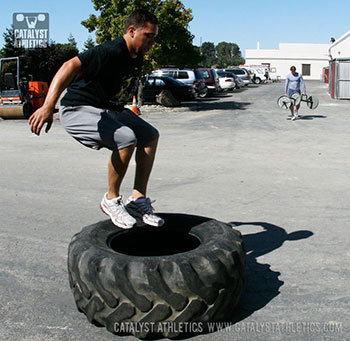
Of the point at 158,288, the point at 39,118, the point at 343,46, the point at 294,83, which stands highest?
the point at 343,46

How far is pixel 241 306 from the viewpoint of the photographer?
3.30 metres

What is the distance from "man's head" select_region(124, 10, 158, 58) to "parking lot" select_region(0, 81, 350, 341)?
1864mm

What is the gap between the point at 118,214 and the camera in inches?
148

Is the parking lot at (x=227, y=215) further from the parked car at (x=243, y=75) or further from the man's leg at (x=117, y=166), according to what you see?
the parked car at (x=243, y=75)

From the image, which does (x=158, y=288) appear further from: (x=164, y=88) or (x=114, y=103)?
(x=164, y=88)

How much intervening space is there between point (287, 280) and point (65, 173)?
5.27m

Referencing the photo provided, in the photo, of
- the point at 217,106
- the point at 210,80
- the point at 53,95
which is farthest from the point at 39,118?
the point at 210,80

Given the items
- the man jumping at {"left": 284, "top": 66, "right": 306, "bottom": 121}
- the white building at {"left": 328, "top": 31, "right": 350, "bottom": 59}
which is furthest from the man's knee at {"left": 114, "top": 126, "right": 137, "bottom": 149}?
the white building at {"left": 328, "top": 31, "right": 350, "bottom": 59}

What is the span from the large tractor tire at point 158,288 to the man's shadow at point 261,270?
0.78 ft

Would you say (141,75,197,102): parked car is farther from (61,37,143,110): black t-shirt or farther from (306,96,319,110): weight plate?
(61,37,143,110): black t-shirt

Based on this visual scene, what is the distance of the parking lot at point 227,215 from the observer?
312cm

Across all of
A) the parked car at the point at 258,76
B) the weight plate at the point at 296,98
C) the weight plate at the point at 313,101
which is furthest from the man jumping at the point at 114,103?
the parked car at the point at 258,76

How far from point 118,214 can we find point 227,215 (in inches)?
80.8

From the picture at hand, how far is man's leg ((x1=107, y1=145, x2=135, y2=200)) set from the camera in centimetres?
373
